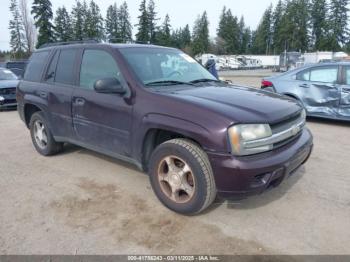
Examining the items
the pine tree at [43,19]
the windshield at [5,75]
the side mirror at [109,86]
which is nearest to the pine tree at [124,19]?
the pine tree at [43,19]

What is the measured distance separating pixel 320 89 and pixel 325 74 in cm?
39

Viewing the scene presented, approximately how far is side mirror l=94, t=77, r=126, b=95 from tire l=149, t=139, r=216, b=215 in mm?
833

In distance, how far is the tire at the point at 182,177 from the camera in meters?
3.01

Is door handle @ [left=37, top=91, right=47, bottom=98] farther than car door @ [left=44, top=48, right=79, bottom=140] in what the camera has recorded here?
Yes

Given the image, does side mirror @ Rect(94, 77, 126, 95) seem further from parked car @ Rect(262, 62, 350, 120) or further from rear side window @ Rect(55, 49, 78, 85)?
parked car @ Rect(262, 62, 350, 120)

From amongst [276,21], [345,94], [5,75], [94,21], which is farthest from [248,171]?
[276,21]

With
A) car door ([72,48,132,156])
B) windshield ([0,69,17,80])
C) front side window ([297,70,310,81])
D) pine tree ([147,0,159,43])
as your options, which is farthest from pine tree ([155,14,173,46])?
car door ([72,48,132,156])

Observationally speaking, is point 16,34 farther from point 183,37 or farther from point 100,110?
point 100,110

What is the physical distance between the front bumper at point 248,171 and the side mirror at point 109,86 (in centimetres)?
135

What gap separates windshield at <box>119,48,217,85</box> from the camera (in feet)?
12.4

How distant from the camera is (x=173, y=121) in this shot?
10.4 feet

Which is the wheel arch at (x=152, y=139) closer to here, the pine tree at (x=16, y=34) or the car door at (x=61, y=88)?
the car door at (x=61, y=88)

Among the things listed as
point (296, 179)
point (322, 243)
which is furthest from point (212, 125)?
point (296, 179)

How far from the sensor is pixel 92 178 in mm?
4387
